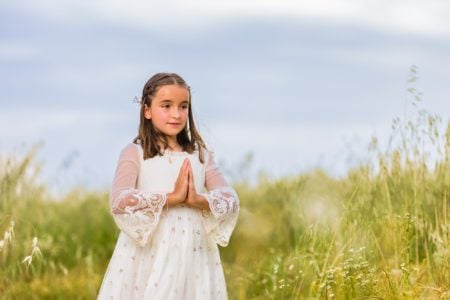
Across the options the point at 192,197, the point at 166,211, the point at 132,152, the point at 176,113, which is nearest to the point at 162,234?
the point at 166,211

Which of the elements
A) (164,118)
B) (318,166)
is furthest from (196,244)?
(318,166)

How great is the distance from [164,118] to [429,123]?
2021mm

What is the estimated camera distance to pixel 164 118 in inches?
171

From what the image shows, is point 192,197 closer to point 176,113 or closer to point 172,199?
point 172,199

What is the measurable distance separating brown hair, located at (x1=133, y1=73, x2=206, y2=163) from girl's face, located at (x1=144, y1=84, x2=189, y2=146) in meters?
0.03

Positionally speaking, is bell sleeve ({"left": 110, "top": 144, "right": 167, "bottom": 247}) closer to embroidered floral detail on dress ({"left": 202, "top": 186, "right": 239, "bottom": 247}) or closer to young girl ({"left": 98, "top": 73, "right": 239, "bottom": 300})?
young girl ({"left": 98, "top": 73, "right": 239, "bottom": 300})

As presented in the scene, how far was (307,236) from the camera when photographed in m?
5.55

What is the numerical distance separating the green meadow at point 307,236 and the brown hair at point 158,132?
2.28 feet

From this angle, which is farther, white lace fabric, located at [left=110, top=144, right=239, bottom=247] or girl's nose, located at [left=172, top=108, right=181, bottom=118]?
girl's nose, located at [left=172, top=108, right=181, bottom=118]

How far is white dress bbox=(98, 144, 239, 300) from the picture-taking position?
13.7ft

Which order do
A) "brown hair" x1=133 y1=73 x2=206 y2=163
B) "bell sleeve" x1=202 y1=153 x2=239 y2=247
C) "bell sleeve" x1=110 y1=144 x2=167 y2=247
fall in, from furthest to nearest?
"brown hair" x1=133 y1=73 x2=206 y2=163, "bell sleeve" x1=202 y1=153 x2=239 y2=247, "bell sleeve" x1=110 y1=144 x2=167 y2=247

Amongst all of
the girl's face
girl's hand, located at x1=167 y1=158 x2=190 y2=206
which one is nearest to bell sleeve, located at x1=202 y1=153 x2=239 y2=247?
girl's hand, located at x1=167 y1=158 x2=190 y2=206

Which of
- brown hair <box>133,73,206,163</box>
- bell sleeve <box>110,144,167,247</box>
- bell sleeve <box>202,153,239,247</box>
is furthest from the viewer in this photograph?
brown hair <box>133,73,206,163</box>

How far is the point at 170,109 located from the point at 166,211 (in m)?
0.48
